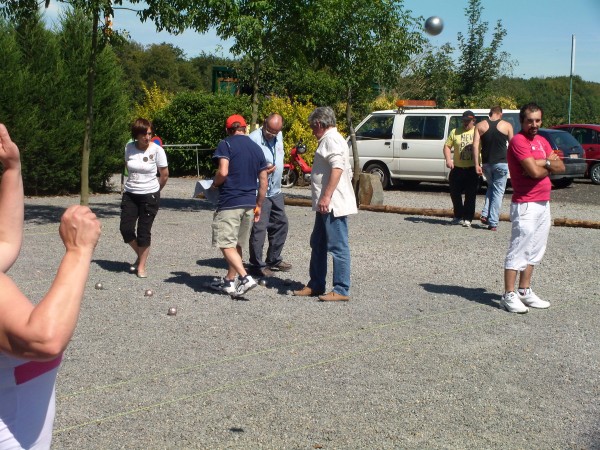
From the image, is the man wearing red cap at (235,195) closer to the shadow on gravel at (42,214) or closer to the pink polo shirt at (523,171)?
the pink polo shirt at (523,171)

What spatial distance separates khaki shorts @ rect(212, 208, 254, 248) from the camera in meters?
8.20

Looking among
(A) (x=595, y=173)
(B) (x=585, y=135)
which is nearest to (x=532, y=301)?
(A) (x=595, y=173)

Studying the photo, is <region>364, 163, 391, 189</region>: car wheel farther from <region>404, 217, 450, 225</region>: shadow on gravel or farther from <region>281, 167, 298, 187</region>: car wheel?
<region>404, 217, 450, 225</region>: shadow on gravel

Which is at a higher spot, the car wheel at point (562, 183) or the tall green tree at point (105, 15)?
the tall green tree at point (105, 15)

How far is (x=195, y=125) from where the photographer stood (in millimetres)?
24969

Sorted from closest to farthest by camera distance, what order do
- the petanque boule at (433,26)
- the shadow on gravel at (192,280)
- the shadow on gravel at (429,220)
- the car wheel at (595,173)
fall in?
the shadow on gravel at (192,280) → the shadow on gravel at (429,220) → the petanque boule at (433,26) → the car wheel at (595,173)

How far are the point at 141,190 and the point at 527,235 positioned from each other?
13.9ft

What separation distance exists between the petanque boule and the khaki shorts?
12235mm

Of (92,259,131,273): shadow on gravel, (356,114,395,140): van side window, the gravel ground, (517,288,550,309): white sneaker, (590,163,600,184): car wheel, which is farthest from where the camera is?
(590,163,600,184): car wheel

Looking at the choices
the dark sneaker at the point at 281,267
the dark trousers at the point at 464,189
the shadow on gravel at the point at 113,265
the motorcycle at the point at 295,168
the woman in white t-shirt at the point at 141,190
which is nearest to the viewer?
the woman in white t-shirt at the point at 141,190

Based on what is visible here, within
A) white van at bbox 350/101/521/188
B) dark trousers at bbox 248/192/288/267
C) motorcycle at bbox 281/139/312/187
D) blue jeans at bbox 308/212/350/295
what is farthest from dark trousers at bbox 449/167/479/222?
motorcycle at bbox 281/139/312/187

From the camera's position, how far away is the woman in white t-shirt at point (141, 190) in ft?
30.5

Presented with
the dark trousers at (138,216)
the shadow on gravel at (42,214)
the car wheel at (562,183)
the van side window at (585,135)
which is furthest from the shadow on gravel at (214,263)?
the van side window at (585,135)

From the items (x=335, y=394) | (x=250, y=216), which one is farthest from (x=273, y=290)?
(x=335, y=394)
